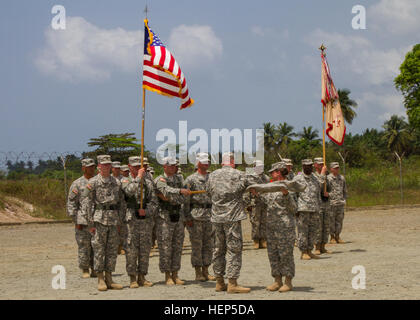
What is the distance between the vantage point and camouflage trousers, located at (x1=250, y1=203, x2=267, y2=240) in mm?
12992

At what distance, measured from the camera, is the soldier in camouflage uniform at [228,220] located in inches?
289

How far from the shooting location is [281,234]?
7359 mm

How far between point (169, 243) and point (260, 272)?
195cm

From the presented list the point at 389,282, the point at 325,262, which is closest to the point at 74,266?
the point at 325,262

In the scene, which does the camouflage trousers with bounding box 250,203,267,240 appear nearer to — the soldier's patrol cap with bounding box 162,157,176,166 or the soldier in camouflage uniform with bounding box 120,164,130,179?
the soldier in camouflage uniform with bounding box 120,164,130,179

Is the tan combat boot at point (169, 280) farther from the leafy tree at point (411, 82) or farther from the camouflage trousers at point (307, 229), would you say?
the leafy tree at point (411, 82)

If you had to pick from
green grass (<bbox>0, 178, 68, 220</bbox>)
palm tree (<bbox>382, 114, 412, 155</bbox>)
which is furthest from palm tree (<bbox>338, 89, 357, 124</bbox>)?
green grass (<bbox>0, 178, 68, 220</bbox>)

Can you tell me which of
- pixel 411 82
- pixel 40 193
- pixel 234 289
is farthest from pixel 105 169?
pixel 411 82

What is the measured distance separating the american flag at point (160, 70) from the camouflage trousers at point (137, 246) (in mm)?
2161

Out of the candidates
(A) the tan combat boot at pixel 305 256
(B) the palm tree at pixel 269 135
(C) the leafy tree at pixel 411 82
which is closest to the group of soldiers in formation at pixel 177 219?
(A) the tan combat boot at pixel 305 256

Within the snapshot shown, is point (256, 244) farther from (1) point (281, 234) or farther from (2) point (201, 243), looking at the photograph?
(1) point (281, 234)

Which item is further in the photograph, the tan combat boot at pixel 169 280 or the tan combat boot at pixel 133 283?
the tan combat boot at pixel 169 280
